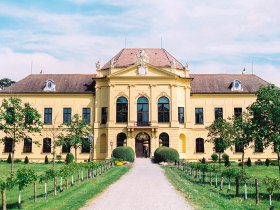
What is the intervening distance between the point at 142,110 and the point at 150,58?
8252 millimetres

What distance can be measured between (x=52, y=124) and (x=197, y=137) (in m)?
20.5

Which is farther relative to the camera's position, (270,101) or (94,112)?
(94,112)

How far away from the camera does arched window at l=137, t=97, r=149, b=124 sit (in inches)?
2132

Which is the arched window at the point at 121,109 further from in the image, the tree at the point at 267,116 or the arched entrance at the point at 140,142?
the tree at the point at 267,116

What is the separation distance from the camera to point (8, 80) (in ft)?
314

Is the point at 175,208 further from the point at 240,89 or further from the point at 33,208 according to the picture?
the point at 240,89

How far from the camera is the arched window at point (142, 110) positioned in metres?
54.2

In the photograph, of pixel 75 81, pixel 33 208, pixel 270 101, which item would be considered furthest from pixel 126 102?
pixel 33 208

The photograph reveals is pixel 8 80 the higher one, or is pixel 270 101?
pixel 8 80

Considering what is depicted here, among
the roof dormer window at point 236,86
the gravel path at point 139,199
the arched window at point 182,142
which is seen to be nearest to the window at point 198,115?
the arched window at point 182,142

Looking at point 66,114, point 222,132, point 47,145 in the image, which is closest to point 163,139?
point 222,132

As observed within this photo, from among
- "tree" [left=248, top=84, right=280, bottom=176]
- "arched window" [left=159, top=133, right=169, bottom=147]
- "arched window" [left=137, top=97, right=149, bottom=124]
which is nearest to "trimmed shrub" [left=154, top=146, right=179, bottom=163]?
"arched window" [left=159, top=133, right=169, bottom=147]

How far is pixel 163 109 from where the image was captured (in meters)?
54.2

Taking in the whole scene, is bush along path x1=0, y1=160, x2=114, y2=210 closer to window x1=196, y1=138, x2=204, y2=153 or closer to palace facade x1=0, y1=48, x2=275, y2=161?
palace facade x1=0, y1=48, x2=275, y2=161
